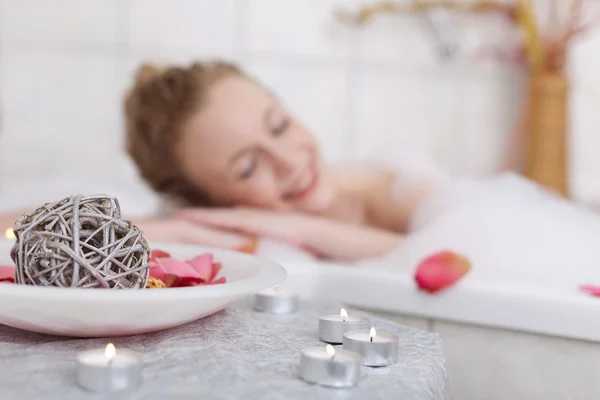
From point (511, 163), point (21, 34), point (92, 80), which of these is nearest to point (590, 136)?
point (511, 163)

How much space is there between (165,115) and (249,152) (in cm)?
24

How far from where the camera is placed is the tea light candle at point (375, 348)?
697mm

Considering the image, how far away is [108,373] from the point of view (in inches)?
22.7

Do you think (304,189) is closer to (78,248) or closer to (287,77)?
(287,77)

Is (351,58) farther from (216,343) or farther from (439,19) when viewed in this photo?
(216,343)

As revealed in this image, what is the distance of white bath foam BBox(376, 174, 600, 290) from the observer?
118 centimetres

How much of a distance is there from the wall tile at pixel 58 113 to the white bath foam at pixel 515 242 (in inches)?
38.7

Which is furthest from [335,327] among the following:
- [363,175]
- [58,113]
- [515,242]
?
[58,113]

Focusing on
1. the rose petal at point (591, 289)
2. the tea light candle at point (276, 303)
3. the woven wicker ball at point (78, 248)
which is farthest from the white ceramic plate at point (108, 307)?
the rose petal at point (591, 289)

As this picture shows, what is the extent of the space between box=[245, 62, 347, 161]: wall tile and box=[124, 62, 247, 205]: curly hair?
1.51ft

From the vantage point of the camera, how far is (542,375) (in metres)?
1.02

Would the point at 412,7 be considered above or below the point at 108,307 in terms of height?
above

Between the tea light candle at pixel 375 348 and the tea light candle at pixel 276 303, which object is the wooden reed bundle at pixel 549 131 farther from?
the tea light candle at pixel 375 348

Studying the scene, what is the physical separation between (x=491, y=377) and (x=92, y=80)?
4.52 feet
